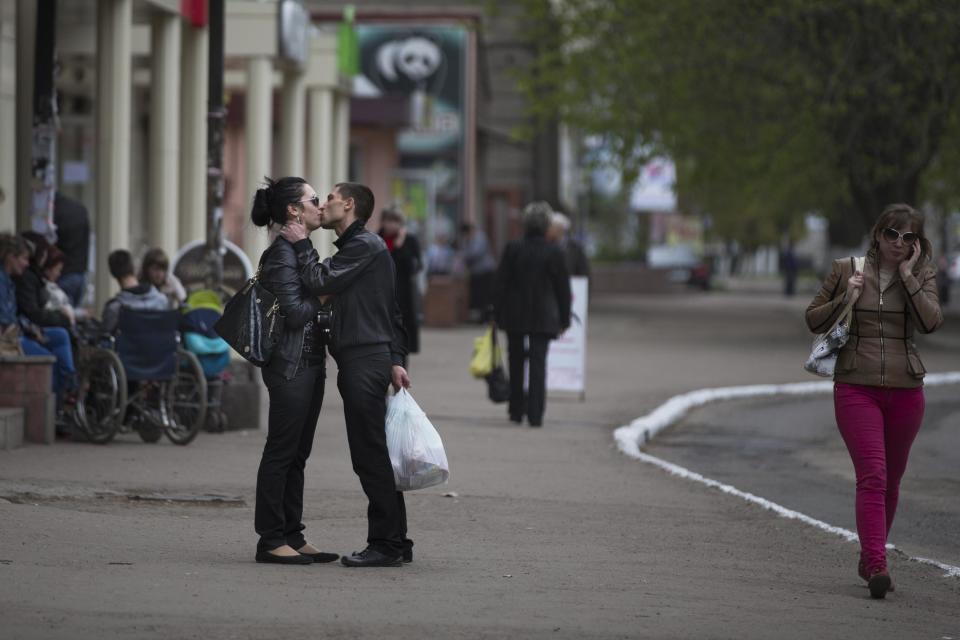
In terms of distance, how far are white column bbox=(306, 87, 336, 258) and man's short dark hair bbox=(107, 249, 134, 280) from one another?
15.0m

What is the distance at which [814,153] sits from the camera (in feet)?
106

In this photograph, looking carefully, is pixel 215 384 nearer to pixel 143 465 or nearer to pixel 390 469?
pixel 143 465

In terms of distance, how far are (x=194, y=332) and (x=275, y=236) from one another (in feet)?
18.3

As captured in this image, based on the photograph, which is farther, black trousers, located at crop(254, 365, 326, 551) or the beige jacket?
the beige jacket

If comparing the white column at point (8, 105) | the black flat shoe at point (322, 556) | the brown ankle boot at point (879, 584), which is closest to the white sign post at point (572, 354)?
the white column at point (8, 105)

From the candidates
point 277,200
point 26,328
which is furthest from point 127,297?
point 277,200

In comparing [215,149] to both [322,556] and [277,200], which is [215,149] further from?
[322,556]

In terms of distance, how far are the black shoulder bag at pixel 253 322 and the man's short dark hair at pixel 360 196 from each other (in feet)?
1.74

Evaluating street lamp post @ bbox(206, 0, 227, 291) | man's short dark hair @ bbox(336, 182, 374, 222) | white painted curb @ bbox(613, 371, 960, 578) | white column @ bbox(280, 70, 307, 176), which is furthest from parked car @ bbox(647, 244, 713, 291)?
man's short dark hair @ bbox(336, 182, 374, 222)

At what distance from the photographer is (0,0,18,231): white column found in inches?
712

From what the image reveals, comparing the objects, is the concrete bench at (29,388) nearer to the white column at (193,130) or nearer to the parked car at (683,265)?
the white column at (193,130)

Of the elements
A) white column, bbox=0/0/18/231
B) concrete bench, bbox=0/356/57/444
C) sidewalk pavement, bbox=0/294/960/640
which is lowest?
sidewalk pavement, bbox=0/294/960/640

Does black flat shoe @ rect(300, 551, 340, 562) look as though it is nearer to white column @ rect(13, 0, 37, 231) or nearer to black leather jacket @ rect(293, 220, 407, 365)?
black leather jacket @ rect(293, 220, 407, 365)

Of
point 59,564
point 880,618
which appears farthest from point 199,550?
point 880,618
